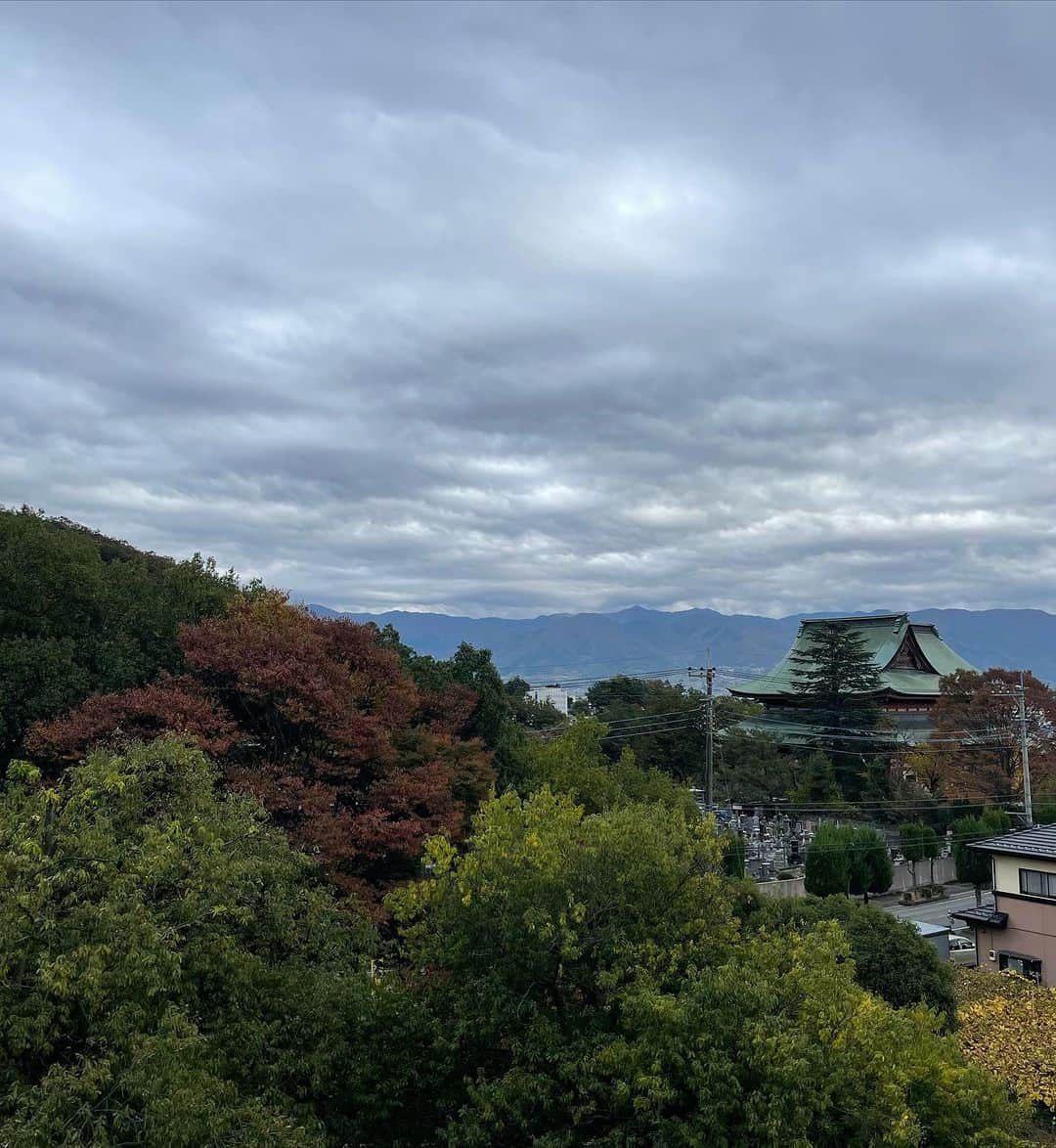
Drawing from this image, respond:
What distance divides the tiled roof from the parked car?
590 cm

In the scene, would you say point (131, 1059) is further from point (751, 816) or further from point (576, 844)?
point (751, 816)

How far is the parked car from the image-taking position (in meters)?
29.1

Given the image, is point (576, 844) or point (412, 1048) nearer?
point (412, 1048)

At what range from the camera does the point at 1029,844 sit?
2408 centimetres

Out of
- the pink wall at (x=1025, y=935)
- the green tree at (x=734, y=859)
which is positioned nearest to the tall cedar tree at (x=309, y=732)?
the green tree at (x=734, y=859)

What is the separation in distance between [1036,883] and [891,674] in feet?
125

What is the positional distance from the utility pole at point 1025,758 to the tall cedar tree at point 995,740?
0.60 m

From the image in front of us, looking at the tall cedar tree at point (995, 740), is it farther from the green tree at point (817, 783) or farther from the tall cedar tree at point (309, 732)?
the tall cedar tree at point (309, 732)

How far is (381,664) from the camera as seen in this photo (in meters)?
24.4

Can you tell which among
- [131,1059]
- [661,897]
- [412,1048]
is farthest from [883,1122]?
[131,1059]

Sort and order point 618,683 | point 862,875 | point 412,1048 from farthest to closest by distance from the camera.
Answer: point 618,683 < point 862,875 < point 412,1048

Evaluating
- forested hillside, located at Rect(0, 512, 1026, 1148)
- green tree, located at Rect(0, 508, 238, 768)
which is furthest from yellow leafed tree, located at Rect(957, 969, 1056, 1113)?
green tree, located at Rect(0, 508, 238, 768)

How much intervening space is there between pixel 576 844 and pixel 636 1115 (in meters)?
3.32

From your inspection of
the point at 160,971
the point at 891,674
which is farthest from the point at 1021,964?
the point at 891,674
